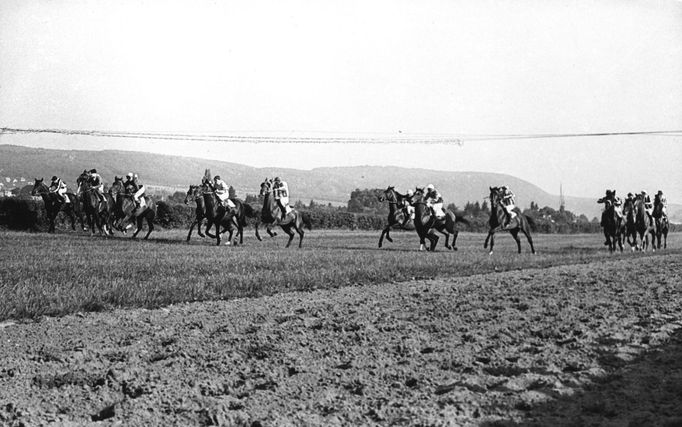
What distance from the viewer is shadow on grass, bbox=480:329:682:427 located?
4.82m

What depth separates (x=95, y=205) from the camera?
2780 centimetres

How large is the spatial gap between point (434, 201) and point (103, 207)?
13.7 metres

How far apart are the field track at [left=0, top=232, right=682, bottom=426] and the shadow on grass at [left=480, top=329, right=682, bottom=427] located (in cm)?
2

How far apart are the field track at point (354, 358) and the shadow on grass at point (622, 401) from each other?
0.05 feet

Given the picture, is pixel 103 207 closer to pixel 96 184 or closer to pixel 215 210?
pixel 96 184

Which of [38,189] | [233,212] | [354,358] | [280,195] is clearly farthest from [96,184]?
[354,358]

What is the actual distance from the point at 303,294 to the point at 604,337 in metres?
5.45

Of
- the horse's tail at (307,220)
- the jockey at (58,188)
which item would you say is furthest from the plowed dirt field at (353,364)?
the horse's tail at (307,220)

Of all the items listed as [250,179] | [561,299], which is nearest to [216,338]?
[561,299]

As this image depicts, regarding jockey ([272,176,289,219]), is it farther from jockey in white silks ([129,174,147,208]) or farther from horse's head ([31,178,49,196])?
horse's head ([31,178,49,196])

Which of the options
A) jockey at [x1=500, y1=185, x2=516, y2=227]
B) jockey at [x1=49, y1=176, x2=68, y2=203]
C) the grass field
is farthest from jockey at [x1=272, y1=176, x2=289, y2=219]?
jockey at [x1=49, y1=176, x2=68, y2=203]

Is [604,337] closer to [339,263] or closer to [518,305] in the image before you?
[518,305]

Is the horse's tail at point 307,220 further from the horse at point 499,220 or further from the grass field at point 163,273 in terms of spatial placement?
the grass field at point 163,273

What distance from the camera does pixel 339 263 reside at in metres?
16.5
